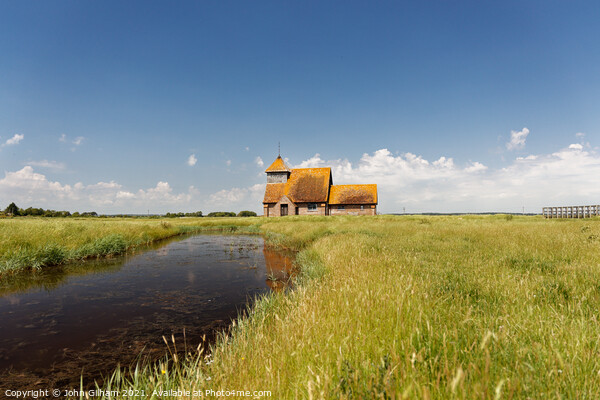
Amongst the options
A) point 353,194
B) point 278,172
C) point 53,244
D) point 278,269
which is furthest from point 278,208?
point 278,269

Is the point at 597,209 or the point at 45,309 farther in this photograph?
the point at 597,209

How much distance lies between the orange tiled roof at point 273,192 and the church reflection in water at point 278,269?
92.1 feet

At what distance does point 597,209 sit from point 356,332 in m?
51.9

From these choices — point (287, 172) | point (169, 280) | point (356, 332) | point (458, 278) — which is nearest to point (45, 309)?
point (169, 280)

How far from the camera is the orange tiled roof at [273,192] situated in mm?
44466

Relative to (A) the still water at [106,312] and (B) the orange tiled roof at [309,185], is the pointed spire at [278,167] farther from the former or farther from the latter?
(A) the still water at [106,312]

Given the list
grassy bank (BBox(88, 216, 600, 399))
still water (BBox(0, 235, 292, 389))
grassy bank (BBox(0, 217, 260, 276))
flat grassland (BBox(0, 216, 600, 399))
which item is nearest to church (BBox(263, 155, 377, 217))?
grassy bank (BBox(0, 217, 260, 276))

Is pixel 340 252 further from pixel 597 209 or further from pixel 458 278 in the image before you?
pixel 597 209

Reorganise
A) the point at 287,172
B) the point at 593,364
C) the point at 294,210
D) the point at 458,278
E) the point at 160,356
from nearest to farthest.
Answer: the point at 593,364 → the point at 160,356 → the point at 458,278 → the point at 294,210 → the point at 287,172

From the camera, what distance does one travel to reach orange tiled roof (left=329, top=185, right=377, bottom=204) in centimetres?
4188

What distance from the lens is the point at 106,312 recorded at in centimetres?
657

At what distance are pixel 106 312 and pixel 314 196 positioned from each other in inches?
1463

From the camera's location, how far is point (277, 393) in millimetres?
2305

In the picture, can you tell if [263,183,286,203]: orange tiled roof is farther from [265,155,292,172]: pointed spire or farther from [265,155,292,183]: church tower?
[265,155,292,172]: pointed spire
